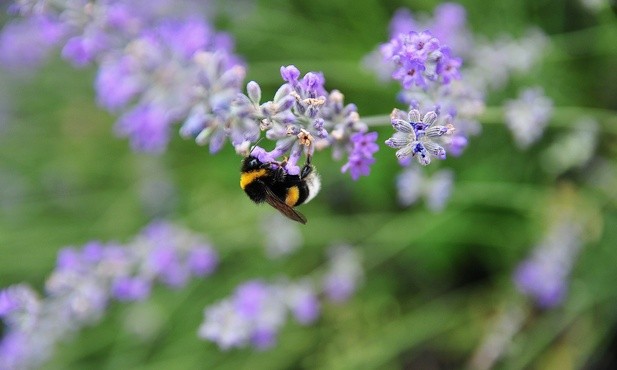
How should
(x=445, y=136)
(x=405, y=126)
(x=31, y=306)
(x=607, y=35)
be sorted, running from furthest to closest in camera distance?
(x=607, y=35) → (x=31, y=306) → (x=445, y=136) → (x=405, y=126)

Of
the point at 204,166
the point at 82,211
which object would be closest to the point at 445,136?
the point at 204,166

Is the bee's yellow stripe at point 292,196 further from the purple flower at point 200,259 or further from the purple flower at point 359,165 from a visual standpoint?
the purple flower at point 200,259

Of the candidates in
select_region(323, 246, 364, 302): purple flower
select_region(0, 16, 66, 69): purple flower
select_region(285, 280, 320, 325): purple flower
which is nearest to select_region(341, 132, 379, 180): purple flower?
select_region(285, 280, 320, 325): purple flower

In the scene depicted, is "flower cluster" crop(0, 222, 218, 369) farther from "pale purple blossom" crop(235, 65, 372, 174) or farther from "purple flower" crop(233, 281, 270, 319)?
"pale purple blossom" crop(235, 65, 372, 174)

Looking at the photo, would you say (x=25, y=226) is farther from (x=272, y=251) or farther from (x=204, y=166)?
(x=272, y=251)

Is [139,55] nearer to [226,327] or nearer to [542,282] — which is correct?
[226,327]

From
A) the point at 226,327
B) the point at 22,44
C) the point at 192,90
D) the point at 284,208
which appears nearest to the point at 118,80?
the point at 192,90

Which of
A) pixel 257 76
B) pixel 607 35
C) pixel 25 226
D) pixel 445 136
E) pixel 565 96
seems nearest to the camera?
pixel 445 136
